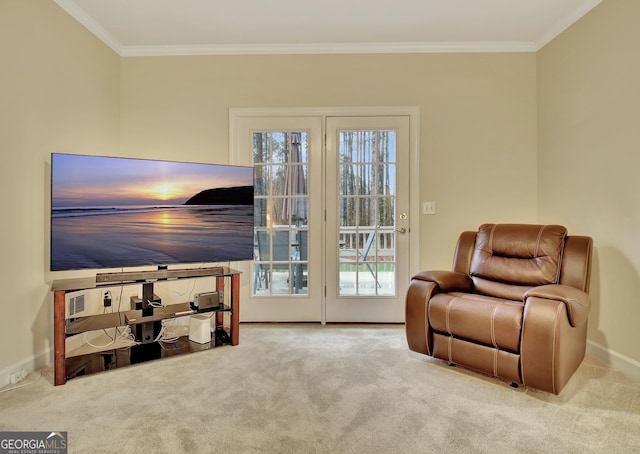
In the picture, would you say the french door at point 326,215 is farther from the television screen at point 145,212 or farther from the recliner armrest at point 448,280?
the recliner armrest at point 448,280

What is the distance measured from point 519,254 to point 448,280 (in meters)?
0.57

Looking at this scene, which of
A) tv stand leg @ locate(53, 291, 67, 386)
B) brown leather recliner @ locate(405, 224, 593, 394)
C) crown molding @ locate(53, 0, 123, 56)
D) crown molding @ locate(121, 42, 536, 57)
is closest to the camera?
brown leather recliner @ locate(405, 224, 593, 394)

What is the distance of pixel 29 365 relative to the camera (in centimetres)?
229

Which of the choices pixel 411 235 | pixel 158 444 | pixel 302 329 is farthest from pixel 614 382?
pixel 158 444

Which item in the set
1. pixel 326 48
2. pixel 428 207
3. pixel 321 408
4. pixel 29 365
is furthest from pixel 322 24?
pixel 29 365

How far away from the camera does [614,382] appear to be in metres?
2.16

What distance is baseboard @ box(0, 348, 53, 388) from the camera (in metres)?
2.10

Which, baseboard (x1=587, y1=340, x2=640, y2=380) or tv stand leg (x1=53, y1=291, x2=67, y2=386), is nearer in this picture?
tv stand leg (x1=53, y1=291, x2=67, y2=386)

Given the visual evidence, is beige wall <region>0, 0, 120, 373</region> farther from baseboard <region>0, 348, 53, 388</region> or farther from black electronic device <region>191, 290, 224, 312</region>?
black electronic device <region>191, 290, 224, 312</region>

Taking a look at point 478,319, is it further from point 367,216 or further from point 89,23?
point 89,23

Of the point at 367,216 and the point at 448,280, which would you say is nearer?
the point at 448,280

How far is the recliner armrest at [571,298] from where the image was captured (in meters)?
1.93

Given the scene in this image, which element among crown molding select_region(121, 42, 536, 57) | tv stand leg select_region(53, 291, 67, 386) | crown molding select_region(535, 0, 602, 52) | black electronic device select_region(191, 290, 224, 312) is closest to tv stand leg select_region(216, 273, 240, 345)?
black electronic device select_region(191, 290, 224, 312)

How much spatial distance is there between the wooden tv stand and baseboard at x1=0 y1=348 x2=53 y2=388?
15 cm
